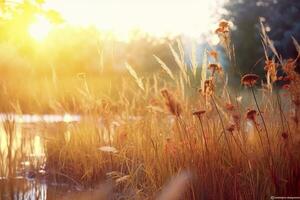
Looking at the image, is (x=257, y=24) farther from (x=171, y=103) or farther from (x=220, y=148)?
(x=171, y=103)

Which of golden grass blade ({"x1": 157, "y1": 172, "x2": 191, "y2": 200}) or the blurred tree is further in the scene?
the blurred tree

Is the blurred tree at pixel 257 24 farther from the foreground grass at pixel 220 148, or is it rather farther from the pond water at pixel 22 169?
the foreground grass at pixel 220 148

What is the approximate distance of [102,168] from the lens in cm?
424

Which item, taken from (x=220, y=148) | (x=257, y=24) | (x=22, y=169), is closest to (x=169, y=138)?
(x=220, y=148)

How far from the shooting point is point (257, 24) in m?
16.4

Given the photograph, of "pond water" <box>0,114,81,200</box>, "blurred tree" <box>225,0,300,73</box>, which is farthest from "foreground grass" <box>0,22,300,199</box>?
"blurred tree" <box>225,0,300,73</box>

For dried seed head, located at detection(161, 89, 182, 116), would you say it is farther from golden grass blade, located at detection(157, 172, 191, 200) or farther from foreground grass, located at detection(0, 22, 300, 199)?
golden grass blade, located at detection(157, 172, 191, 200)

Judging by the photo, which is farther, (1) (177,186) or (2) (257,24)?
(2) (257,24)

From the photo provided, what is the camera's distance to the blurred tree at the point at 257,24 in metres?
15.5

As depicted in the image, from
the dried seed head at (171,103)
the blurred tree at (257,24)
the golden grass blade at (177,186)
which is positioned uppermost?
the blurred tree at (257,24)

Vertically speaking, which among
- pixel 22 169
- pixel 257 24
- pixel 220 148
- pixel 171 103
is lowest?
pixel 22 169

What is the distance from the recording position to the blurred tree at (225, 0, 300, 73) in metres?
15.5

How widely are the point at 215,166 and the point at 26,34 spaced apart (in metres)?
3.06

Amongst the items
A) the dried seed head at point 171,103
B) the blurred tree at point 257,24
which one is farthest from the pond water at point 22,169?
the blurred tree at point 257,24
